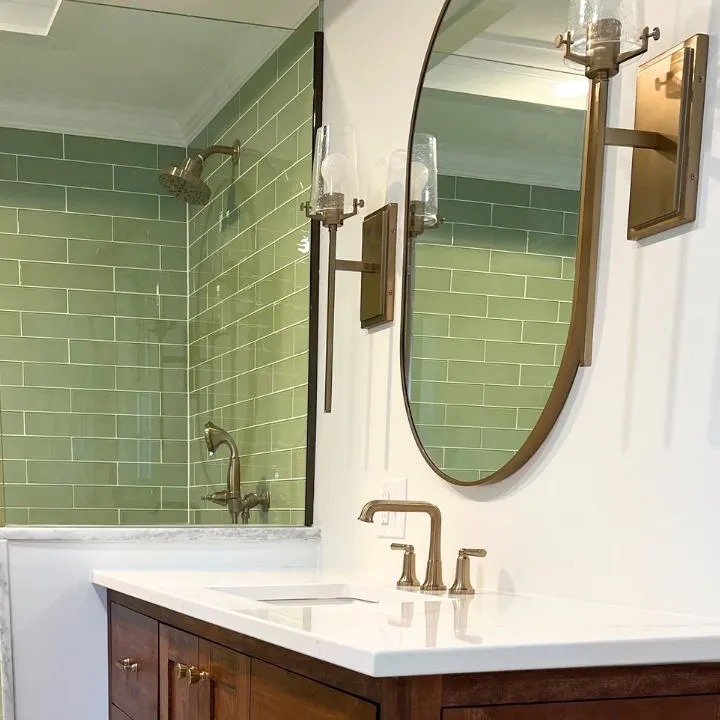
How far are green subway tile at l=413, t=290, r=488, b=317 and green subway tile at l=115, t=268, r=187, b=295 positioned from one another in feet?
4.44

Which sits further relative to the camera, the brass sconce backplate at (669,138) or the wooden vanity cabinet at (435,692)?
the brass sconce backplate at (669,138)

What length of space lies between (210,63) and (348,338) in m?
1.11

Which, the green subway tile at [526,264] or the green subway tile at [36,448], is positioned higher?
the green subway tile at [526,264]

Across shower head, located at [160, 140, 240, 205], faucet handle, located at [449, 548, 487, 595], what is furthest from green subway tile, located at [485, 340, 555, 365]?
shower head, located at [160, 140, 240, 205]

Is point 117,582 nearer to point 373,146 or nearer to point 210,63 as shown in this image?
point 373,146

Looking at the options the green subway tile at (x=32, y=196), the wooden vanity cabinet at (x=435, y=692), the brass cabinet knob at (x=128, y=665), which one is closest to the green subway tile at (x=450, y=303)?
the wooden vanity cabinet at (x=435, y=692)

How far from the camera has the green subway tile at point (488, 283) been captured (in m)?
1.73

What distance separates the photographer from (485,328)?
1.82 metres

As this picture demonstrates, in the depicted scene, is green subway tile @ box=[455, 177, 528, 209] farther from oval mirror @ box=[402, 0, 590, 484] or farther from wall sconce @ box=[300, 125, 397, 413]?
wall sconce @ box=[300, 125, 397, 413]

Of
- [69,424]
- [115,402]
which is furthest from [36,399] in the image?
[115,402]

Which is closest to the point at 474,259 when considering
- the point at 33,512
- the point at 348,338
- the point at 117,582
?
the point at 348,338

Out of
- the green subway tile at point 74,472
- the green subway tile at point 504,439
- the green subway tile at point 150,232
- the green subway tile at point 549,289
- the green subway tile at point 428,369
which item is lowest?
the green subway tile at point 74,472

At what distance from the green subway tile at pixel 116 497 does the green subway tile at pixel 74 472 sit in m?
0.03

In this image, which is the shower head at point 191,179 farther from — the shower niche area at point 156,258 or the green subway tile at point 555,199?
the green subway tile at point 555,199
